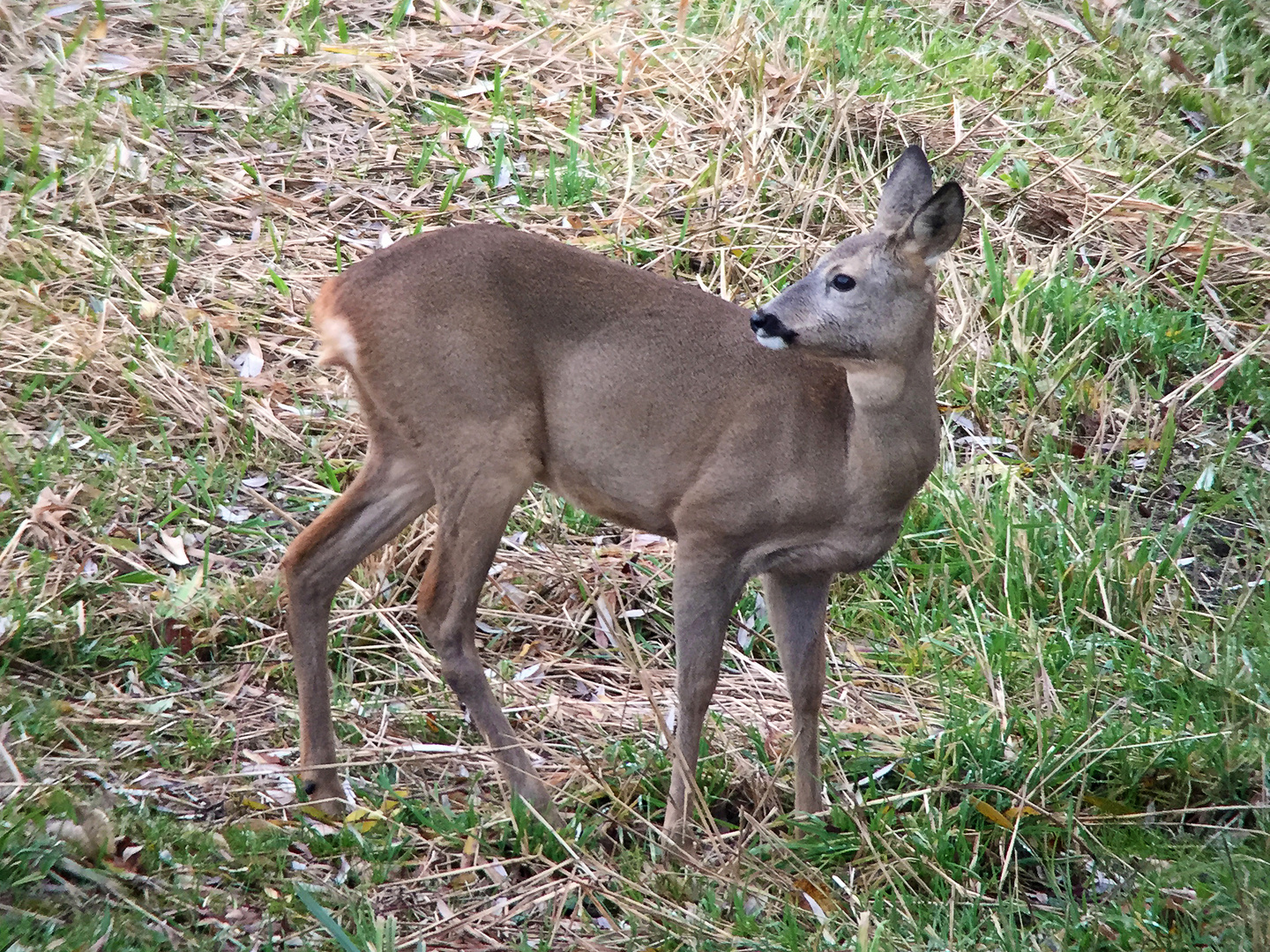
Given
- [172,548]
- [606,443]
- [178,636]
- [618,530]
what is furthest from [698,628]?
[172,548]

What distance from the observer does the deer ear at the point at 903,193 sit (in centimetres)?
354

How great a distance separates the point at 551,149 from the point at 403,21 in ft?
5.12

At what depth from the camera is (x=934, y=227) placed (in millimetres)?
3482

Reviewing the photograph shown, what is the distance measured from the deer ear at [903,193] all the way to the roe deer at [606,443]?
14 millimetres

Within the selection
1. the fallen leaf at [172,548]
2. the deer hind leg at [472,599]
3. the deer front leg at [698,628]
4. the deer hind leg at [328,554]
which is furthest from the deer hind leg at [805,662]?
the fallen leaf at [172,548]

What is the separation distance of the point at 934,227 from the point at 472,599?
62.8 inches

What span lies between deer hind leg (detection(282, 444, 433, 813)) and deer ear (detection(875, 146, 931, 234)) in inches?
58.9

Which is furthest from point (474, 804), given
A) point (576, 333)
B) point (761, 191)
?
point (761, 191)

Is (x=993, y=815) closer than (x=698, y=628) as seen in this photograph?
Yes

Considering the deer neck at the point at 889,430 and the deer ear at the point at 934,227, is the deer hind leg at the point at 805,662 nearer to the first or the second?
the deer neck at the point at 889,430

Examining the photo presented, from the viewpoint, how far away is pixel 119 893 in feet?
10.5

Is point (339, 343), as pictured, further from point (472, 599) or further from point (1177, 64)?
point (1177, 64)

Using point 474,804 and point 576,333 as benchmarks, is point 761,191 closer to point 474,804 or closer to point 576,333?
point 576,333

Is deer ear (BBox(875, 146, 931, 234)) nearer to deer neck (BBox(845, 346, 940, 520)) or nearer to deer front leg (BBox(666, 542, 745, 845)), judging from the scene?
deer neck (BBox(845, 346, 940, 520))
